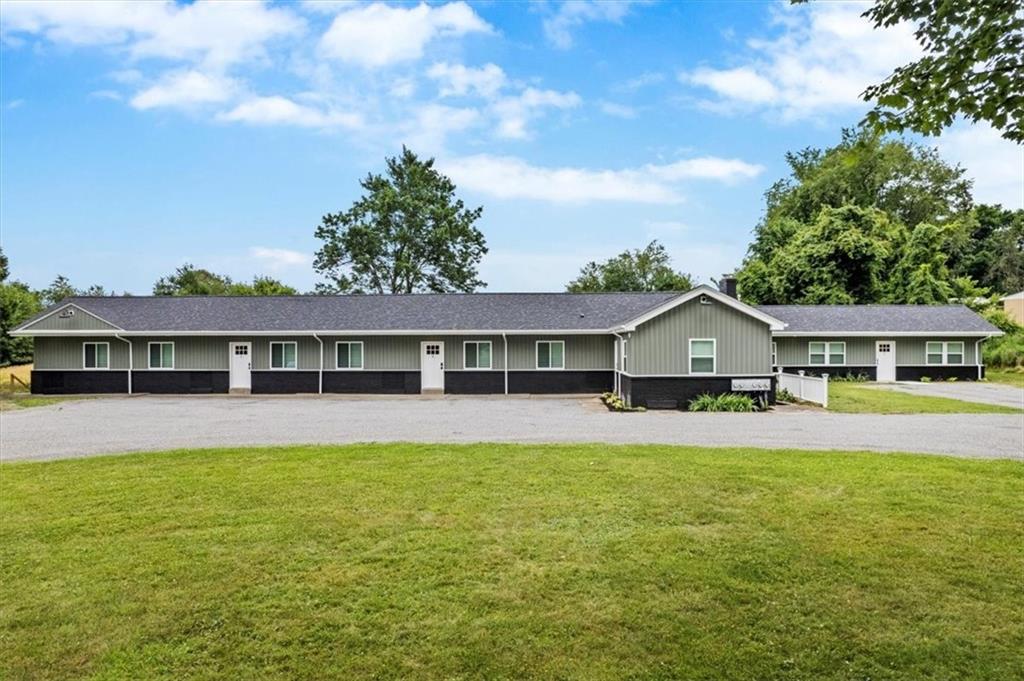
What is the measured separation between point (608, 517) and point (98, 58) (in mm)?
18085

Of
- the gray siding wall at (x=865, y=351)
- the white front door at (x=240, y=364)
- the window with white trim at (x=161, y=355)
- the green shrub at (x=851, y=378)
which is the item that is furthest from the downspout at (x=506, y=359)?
the green shrub at (x=851, y=378)

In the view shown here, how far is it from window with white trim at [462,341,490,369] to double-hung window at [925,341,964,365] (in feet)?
64.1

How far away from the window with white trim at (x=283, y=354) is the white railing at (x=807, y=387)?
17473 millimetres

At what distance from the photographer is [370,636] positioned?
12.6 ft

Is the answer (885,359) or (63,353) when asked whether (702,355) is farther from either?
(63,353)

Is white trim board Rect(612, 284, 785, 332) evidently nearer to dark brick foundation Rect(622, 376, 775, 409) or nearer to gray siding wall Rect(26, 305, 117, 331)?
dark brick foundation Rect(622, 376, 775, 409)

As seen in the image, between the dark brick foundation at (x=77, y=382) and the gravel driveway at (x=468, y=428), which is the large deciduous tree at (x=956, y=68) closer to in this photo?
the gravel driveway at (x=468, y=428)

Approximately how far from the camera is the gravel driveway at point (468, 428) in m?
11.1

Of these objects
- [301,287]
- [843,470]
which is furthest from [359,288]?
[843,470]

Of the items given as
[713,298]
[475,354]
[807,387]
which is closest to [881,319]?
[807,387]

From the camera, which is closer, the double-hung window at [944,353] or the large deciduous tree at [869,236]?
the double-hung window at [944,353]

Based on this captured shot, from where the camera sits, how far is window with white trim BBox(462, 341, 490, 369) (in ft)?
77.4

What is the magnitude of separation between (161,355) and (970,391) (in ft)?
97.3

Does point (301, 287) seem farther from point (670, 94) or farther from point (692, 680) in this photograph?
point (692, 680)
